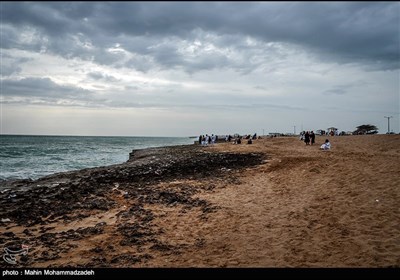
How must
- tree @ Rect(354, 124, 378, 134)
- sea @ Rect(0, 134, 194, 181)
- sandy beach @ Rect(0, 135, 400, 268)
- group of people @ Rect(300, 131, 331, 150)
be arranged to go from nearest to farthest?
1. sandy beach @ Rect(0, 135, 400, 268)
2. sea @ Rect(0, 134, 194, 181)
3. group of people @ Rect(300, 131, 331, 150)
4. tree @ Rect(354, 124, 378, 134)

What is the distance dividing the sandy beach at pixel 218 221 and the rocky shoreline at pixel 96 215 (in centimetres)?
4

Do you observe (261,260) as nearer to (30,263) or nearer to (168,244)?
(168,244)

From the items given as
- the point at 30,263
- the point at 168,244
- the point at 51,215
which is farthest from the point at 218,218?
the point at 51,215

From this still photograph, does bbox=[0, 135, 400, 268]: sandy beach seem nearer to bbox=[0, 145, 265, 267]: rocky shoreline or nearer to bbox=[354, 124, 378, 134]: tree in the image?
bbox=[0, 145, 265, 267]: rocky shoreline

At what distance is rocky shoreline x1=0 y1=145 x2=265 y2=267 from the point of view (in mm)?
6410

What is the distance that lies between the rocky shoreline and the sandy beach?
4 centimetres

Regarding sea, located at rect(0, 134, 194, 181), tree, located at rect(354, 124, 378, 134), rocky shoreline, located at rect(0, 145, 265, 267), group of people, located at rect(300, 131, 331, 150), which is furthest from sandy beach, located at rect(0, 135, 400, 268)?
tree, located at rect(354, 124, 378, 134)

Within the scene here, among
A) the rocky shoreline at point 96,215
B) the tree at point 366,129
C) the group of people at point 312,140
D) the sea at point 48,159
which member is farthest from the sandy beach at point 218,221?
the tree at point 366,129

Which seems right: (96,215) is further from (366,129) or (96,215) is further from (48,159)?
(366,129)

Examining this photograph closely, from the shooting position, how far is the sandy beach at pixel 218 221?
5.86 metres

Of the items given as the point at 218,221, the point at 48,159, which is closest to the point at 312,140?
the point at 218,221

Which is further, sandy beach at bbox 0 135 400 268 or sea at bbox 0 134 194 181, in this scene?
sea at bbox 0 134 194 181

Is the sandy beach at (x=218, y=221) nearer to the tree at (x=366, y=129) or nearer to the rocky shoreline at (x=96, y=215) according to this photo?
the rocky shoreline at (x=96, y=215)
